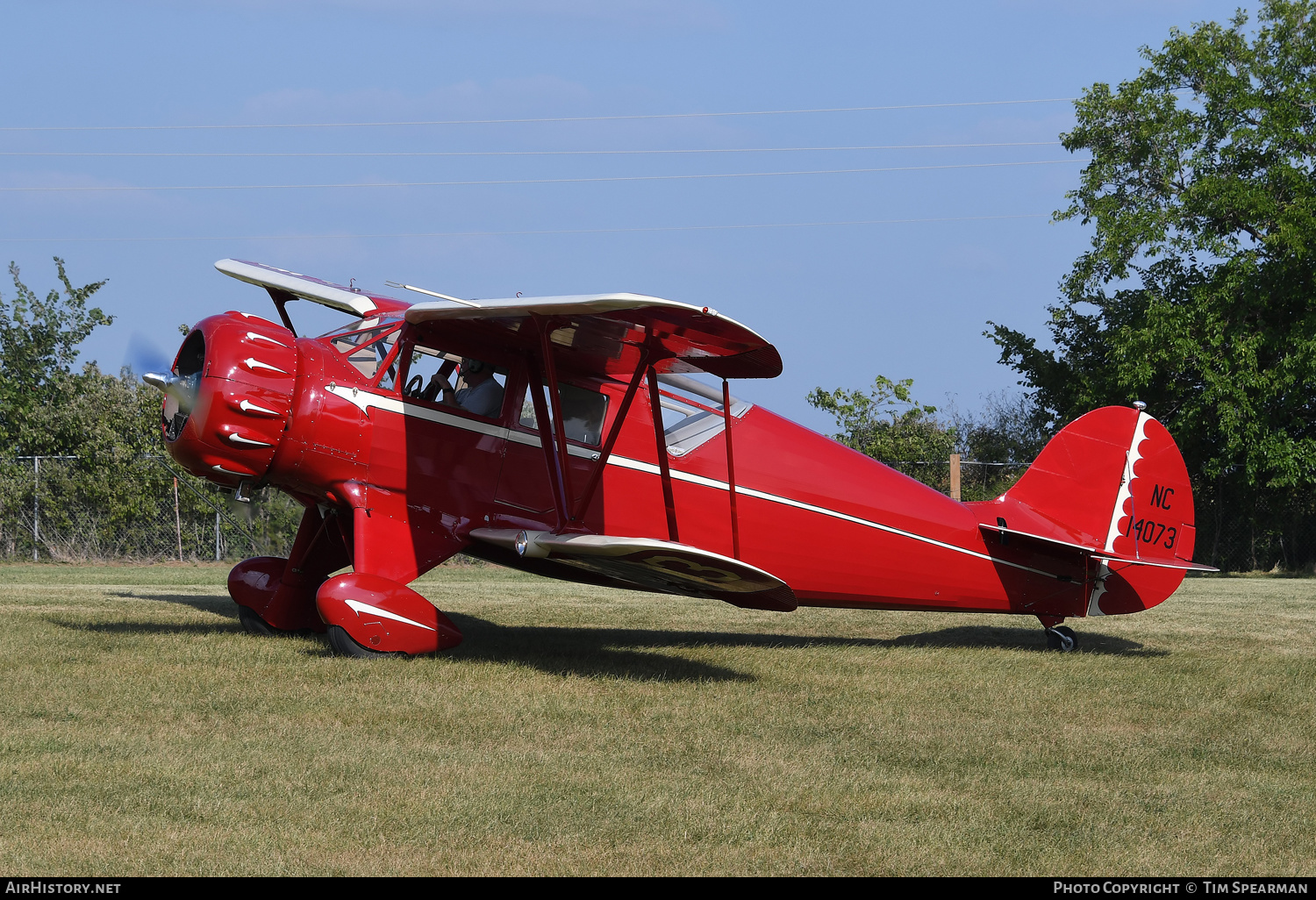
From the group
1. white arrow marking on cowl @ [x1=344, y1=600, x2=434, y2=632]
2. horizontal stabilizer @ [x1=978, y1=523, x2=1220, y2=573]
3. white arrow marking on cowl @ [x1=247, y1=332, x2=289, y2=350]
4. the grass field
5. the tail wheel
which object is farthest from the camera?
the tail wheel

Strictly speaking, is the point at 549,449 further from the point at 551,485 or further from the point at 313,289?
the point at 313,289

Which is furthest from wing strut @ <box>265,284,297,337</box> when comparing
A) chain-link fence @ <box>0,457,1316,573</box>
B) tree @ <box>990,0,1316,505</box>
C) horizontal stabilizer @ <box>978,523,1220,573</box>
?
tree @ <box>990,0,1316,505</box>

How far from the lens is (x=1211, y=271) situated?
80.9ft

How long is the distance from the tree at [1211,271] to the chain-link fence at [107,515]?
1710cm

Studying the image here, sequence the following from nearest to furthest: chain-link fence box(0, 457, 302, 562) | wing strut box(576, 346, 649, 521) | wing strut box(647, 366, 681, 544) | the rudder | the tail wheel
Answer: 1. wing strut box(576, 346, 649, 521)
2. wing strut box(647, 366, 681, 544)
3. the tail wheel
4. the rudder
5. chain-link fence box(0, 457, 302, 562)

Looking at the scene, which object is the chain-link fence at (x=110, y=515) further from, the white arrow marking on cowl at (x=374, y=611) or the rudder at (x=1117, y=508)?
the rudder at (x=1117, y=508)

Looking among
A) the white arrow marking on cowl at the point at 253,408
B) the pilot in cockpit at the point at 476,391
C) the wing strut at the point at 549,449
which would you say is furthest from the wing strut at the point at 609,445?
the white arrow marking on cowl at the point at 253,408

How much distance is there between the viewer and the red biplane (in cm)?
823

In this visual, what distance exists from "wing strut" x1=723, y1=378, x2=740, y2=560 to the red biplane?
45mm

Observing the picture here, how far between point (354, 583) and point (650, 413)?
2717 millimetres

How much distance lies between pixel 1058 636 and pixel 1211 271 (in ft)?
56.2

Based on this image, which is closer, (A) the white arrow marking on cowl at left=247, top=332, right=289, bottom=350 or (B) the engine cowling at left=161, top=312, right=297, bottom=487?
(B) the engine cowling at left=161, top=312, right=297, bottom=487

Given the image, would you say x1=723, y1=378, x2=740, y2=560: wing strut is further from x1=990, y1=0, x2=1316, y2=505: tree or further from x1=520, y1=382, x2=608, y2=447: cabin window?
x1=990, y1=0, x2=1316, y2=505: tree
